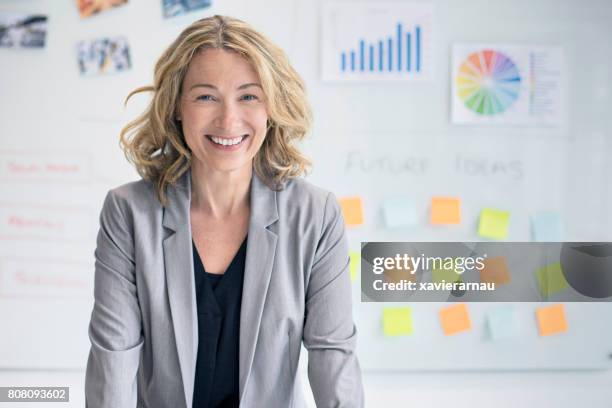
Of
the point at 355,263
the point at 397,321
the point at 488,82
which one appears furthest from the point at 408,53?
the point at 397,321

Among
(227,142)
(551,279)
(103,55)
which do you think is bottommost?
(551,279)

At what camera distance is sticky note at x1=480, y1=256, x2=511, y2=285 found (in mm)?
2107

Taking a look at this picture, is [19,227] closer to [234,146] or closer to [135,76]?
[135,76]

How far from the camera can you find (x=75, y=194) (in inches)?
82.7

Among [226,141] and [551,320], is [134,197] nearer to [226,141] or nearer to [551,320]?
[226,141]

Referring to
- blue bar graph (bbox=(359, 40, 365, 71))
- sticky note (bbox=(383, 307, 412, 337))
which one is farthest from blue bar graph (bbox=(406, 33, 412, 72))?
sticky note (bbox=(383, 307, 412, 337))

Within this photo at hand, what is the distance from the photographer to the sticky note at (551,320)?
2.13m

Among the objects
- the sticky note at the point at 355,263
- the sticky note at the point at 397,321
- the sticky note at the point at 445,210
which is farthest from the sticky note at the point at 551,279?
the sticky note at the point at 355,263

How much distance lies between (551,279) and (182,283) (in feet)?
4.43

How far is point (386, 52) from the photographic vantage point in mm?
2059

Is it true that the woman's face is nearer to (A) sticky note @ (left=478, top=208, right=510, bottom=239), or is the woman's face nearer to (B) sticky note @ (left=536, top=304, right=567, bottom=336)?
(A) sticky note @ (left=478, top=208, right=510, bottom=239)

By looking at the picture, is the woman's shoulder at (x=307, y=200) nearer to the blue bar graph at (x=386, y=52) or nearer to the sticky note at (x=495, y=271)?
the blue bar graph at (x=386, y=52)

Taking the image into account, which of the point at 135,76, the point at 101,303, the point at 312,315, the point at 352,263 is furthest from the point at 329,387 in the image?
the point at 135,76

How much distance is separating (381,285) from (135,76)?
3.26 feet
